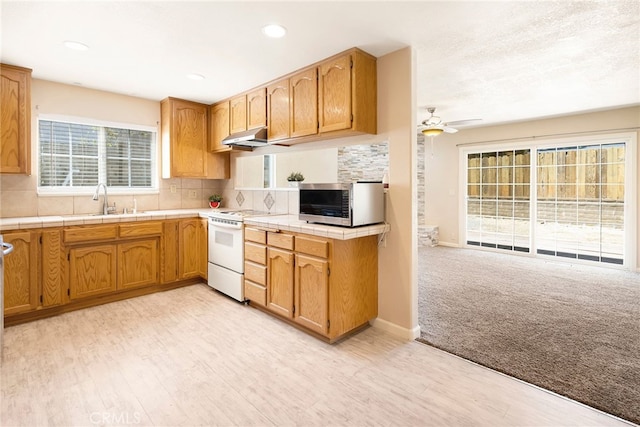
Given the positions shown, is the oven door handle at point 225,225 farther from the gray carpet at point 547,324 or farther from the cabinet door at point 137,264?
the gray carpet at point 547,324

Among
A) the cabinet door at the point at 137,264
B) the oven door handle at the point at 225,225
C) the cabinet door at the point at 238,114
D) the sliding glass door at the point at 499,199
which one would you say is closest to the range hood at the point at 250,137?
the cabinet door at the point at 238,114

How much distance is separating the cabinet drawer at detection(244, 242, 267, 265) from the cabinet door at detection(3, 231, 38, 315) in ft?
6.20

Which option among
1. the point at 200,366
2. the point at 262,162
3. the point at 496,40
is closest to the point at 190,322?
the point at 200,366

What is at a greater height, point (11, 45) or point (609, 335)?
point (11, 45)

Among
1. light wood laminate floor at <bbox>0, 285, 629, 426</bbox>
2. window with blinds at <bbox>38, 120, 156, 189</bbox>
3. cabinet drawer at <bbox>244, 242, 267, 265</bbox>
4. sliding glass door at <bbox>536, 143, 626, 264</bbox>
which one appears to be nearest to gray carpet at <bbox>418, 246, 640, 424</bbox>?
light wood laminate floor at <bbox>0, 285, 629, 426</bbox>

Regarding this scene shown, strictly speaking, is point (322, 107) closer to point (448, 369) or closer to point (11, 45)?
point (448, 369)

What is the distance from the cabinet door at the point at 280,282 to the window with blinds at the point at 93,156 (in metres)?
2.40

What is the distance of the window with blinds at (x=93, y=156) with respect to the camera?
3564 millimetres

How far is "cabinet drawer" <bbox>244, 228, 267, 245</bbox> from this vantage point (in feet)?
10.1

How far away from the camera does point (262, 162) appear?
13.6 ft

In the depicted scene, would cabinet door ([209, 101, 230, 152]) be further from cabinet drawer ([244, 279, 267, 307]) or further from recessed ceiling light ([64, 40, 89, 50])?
cabinet drawer ([244, 279, 267, 307])

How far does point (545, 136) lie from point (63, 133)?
6.94 meters

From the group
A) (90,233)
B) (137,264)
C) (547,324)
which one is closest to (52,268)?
(90,233)

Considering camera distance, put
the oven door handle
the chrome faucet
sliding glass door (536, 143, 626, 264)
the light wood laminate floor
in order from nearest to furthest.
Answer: the light wood laminate floor
the oven door handle
the chrome faucet
sliding glass door (536, 143, 626, 264)
